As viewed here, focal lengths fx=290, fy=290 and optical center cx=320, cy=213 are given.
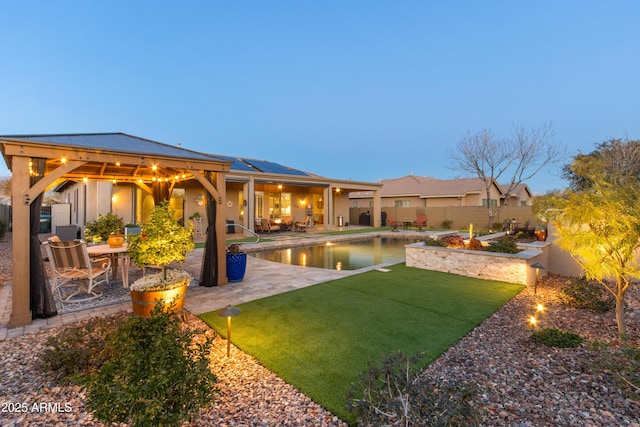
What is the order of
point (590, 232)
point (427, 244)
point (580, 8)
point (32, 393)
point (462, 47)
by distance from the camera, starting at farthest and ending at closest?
point (462, 47), point (580, 8), point (427, 244), point (590, 232), point (32, 393)

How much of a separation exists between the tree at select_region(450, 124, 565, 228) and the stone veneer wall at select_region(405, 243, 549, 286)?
11123 mm

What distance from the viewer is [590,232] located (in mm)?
3613

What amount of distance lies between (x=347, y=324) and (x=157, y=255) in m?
2.79

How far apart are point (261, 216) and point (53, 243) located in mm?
14103

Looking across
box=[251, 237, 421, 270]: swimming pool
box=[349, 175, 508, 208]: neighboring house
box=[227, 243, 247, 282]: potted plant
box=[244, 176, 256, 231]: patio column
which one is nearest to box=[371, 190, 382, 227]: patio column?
box=[349, 175, 508, 208]: neighboring house

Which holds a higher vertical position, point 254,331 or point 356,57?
point 356,57

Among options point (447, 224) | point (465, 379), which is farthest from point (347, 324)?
point (447, 224)

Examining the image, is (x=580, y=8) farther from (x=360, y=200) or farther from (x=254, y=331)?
(x=254, y=331)

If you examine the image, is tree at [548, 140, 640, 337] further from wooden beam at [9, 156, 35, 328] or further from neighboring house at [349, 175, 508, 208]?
neighboring house at [349, 175, 508, 208]

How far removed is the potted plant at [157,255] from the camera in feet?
12.7

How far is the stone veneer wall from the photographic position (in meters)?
6.45

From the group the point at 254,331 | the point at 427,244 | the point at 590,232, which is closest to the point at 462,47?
the point at 427,244

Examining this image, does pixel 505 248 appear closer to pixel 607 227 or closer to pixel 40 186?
pixel 607 227

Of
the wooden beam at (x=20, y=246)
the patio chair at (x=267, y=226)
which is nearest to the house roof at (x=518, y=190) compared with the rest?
the patio chair at (x=267, y=226)
